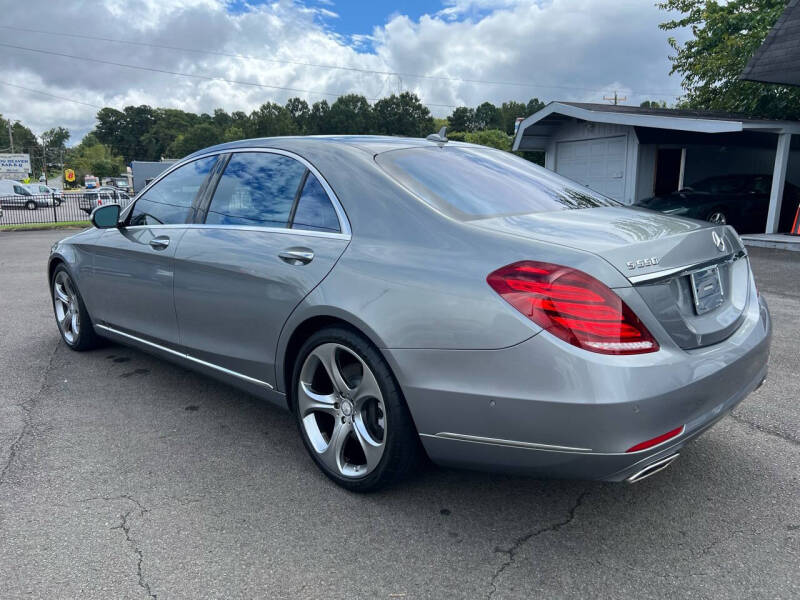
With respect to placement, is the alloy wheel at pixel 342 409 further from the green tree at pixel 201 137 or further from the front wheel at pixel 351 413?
the green tree at pixel 201 137

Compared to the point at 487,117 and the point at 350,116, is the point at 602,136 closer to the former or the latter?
the point at 350,116

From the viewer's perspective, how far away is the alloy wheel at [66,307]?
4.98 meters

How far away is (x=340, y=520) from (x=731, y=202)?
14710 millimetres

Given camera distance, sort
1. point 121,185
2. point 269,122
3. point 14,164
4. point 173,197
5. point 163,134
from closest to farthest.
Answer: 1. point 173,197
2. point 14,164
3. point 121,185
4. point 269,122
5. point 163,134

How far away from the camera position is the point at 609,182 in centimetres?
1727

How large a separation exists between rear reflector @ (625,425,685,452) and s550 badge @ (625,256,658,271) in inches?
22.8

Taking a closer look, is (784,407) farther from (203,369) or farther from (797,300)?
(797,300)

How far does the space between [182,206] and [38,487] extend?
1744 millimetres

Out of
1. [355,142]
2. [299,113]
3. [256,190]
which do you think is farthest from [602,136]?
[299,113]

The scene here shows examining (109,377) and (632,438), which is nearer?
(632,438)

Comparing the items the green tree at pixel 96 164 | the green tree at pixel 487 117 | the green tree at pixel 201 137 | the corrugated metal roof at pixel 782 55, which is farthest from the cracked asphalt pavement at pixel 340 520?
the green tree at pixel 487 117

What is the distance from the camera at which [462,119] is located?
121812 mm

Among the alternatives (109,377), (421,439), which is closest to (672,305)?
(421,439)

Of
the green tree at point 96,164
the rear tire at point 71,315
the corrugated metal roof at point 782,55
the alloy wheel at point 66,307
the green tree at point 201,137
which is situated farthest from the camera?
the green tree at point 201,137
